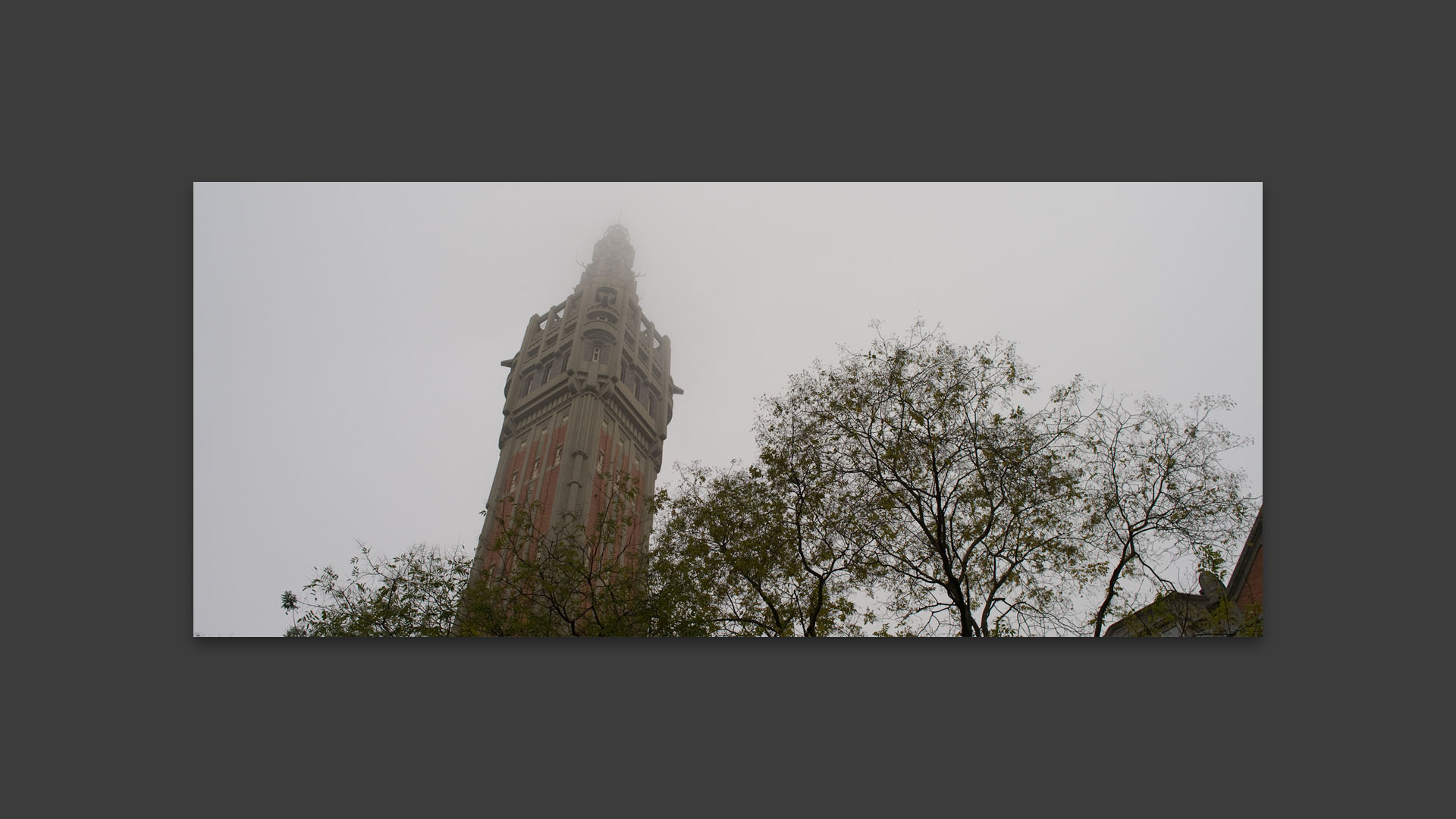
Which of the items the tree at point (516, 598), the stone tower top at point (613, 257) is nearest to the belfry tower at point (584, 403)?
Result: the stone tower top at point (613, 257)

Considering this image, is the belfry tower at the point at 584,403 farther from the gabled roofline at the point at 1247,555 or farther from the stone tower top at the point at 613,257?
the gabled roofline at the point at 1247,555

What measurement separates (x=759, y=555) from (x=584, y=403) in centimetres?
1137

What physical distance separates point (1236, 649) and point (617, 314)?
34.3 feet

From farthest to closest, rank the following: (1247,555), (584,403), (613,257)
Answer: (584,403) → (613,257) → (1247,555)

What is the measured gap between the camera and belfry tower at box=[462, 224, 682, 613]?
1240 centimetres

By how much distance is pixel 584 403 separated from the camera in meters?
17.6

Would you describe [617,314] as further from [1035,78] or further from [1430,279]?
[1430,279]

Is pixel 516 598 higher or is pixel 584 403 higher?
pixel 584 403

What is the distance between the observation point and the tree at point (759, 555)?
6227 mm

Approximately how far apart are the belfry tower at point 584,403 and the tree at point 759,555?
3.41 meters

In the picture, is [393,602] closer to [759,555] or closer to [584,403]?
[759,555]

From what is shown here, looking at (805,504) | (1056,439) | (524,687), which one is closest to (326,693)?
(524,687)

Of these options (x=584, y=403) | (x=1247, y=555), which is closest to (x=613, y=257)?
(x=1247, y=555)

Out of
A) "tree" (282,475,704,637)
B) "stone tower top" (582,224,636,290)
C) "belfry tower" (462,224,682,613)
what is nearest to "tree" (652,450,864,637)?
"tree" (282,475,704,637)
